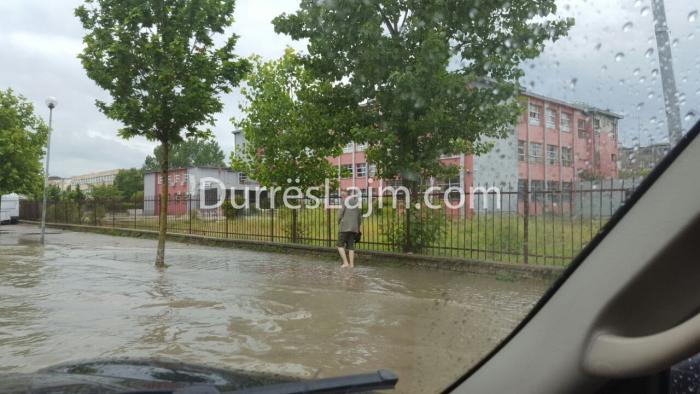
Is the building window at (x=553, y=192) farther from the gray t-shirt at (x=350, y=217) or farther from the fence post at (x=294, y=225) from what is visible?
the fence post at (x=294, y=225)

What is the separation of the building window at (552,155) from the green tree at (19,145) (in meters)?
26.7

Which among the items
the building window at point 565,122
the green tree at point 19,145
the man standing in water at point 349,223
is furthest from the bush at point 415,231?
the green tree at point 19,145

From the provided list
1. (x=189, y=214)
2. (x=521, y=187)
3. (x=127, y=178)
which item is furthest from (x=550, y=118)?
(x=127, y=178)

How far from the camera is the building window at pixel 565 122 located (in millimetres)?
1262

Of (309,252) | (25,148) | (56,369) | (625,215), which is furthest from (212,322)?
(25,148)

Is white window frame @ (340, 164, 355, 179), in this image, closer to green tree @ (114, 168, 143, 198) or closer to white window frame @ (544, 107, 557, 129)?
white window frame @ (544, 107, 557, 129)

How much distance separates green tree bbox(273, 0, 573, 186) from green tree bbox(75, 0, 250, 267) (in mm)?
1642

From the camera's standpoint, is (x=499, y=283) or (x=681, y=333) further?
Answer: (x=499, y=283)

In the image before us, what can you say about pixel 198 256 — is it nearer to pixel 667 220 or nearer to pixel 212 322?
pixel 212 322

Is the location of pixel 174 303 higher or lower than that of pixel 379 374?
lower

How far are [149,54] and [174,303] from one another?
536 centimetres

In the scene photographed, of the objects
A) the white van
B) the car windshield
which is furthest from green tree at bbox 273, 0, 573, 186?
the white van

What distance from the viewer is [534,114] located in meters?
1.43

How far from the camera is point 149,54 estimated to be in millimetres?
9688
